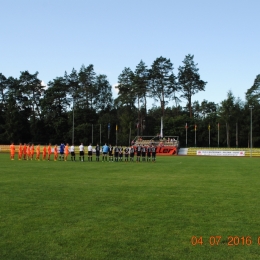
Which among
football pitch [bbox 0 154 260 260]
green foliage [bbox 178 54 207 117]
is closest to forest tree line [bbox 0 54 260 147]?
green foliage [bbox 178 54 207 117]

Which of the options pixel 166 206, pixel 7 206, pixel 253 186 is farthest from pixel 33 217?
pixel 253 186

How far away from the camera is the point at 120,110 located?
90812 millimetres

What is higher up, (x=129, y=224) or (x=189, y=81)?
(x=189, y=81)

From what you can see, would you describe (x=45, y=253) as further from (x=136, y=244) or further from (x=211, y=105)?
(x=211, y=105)

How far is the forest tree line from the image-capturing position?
80.2 meters

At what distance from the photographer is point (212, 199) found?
11.3 meters
